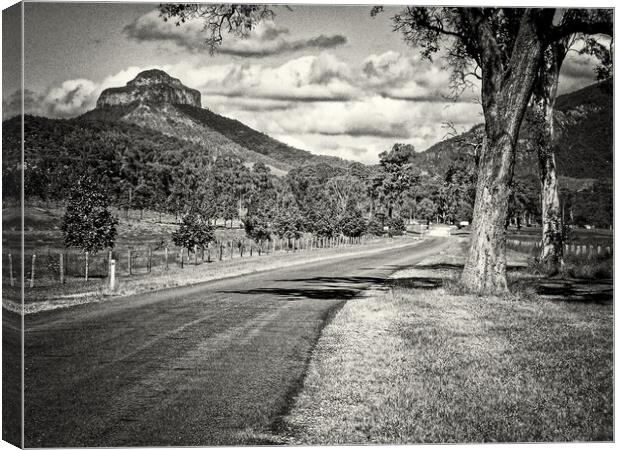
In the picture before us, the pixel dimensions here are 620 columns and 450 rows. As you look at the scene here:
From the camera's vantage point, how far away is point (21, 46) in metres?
6.69

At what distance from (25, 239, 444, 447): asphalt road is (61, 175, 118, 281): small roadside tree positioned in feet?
5.39

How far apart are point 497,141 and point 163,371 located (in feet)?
27.1

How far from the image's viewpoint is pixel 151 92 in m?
8.03

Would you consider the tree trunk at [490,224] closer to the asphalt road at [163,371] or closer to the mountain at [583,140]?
the mountain at [583,140]

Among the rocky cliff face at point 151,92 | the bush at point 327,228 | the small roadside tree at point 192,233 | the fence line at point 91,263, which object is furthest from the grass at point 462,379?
the bush at point 327,228

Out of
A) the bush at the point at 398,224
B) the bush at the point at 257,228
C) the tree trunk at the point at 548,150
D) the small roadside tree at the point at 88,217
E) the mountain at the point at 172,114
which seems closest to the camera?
the mountain at the point at 172,114

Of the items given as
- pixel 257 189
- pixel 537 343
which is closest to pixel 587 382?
pixel 537 343

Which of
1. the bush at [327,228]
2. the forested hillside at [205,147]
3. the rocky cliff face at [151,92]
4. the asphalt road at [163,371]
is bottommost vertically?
the asphalt road at [163,371]

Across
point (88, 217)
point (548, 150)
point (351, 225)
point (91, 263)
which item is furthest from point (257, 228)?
point (88, 217)

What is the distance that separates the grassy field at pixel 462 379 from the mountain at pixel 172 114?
3385mm

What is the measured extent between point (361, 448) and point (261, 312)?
21.3ft

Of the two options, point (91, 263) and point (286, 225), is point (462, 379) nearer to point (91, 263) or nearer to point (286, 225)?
point (91, 263)

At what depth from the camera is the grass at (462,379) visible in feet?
18.0

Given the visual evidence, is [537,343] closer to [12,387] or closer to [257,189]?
[12,387]
